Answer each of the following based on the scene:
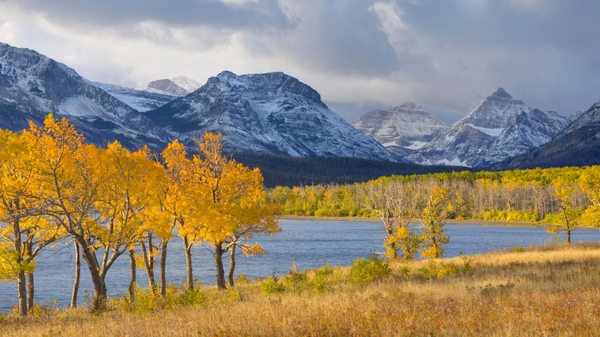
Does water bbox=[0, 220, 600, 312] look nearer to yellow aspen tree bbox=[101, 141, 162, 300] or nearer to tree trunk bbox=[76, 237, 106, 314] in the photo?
yellow aspen tree bbox=[101, 141, 162, 300]

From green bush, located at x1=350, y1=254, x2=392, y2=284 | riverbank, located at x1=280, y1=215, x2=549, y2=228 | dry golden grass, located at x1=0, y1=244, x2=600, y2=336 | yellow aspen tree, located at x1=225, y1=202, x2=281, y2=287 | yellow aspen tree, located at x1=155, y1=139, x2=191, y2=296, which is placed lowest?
riverbank, located at x1=280, y1=215, x2=549, y2=228

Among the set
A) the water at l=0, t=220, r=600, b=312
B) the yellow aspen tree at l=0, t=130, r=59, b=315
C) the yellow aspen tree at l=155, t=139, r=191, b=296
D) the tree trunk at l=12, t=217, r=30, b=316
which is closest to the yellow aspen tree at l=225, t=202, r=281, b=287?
the yellow aspen tree at l=155, t=139, r=191, b=296

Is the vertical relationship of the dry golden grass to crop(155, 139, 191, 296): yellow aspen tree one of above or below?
below

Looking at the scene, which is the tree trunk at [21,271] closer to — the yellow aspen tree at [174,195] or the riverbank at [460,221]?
the yellow aspen tree at [174,195]

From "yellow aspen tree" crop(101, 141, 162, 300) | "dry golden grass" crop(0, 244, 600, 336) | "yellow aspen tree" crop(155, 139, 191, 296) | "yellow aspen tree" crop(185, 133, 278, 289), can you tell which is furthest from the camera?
"yellow aspen tree" crop(185, 133, 278, 289)

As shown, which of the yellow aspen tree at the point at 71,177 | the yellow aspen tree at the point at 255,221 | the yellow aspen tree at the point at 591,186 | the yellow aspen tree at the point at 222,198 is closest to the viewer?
the yellow aspen tree at the point at 71,177

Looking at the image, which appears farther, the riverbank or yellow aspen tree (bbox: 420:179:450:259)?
the riverbank

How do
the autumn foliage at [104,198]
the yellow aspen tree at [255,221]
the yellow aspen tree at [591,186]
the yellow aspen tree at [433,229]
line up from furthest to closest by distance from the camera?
the yellow aspen tree at [591,186], the yellow aspen tree at [433,229], the yellow aspen tree at [255,221], the autumn foliage at [104,198]

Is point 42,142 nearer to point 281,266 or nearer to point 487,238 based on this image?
A: point 281,266

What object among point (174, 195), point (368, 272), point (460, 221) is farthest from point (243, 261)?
point (460, 221)

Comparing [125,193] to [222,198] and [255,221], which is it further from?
[255,221]

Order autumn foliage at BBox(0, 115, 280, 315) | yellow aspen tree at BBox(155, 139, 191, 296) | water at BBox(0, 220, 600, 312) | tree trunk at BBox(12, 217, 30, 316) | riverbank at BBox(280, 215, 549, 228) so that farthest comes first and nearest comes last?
riverbank at BBox(280, 215, 549, 228)
water at BBox(0, 220, 600, 312)
yellow aspen tree at BBox(155, 139, 191, 296)
tree trunk at BBox(12, 217, 30, 316)
autumn foliage at BBox(0, 115, 280, 315)

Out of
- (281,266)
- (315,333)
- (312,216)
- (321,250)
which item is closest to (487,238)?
(321,250)

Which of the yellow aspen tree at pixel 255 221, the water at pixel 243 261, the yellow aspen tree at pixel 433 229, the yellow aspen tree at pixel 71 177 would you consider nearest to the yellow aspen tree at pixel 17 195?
the yellow aspen tree at pixel 71 177
